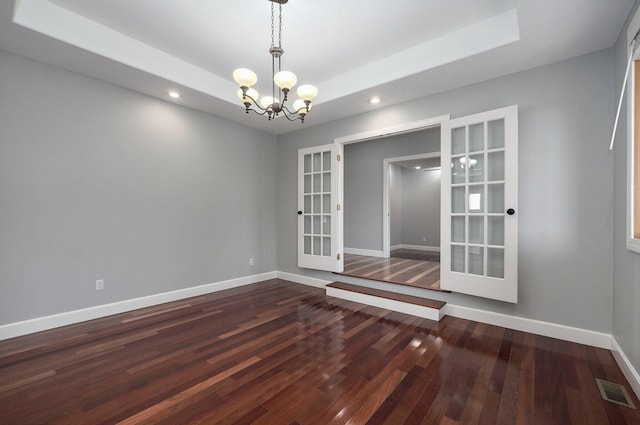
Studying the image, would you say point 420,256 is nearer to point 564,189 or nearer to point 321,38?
point 564,189

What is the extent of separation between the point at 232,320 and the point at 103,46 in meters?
3.18

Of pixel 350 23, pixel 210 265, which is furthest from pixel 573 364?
Answer: pixel 210 265

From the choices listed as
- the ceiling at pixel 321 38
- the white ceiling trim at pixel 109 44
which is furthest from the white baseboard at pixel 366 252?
the white ceiling trim at pixel 109 44

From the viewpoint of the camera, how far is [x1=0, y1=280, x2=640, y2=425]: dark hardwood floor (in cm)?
168

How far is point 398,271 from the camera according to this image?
15.4 feet

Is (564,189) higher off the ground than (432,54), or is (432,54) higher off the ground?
(432,54)

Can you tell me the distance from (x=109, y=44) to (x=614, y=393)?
17.1ft

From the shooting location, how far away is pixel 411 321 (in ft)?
10.4

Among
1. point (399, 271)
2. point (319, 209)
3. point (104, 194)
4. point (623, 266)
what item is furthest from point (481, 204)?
point (104, 194)

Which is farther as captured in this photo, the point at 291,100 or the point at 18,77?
the point at 291,100

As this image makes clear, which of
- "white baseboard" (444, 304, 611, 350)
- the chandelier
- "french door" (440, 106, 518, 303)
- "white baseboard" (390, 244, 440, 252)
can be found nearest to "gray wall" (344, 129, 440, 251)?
"white baseboard" (390, 244, 440, 252)

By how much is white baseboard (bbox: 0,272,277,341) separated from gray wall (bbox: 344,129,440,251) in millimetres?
3286

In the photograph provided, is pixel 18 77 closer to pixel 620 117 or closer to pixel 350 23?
pixel 350 23

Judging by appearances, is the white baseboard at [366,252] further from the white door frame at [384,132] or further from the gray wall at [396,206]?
the white door frame at [384,132]
